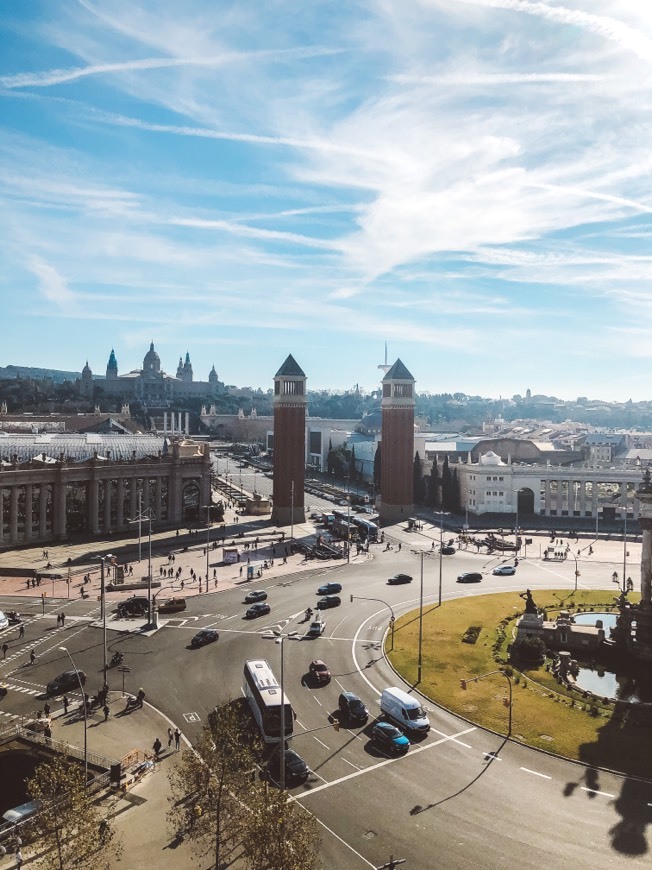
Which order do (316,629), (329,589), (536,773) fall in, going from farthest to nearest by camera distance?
(329,589) < (316,629) < (536,773)

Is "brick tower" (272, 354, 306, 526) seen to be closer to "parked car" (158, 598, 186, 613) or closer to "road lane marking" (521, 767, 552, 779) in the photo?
"parked car" (158, 598, 186, 613)

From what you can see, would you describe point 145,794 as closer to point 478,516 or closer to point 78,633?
point 78,633

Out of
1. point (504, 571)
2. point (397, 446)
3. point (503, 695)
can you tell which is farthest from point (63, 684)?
point (397, 446)

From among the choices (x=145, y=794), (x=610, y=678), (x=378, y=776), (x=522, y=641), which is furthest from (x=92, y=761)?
(x=610, y=678)

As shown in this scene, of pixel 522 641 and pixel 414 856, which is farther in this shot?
pixel 522 641

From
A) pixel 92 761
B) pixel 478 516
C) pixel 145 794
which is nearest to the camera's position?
pixel 145 794

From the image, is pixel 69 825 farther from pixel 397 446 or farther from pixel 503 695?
pixel 397 446

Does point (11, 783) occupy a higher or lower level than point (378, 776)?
lower
